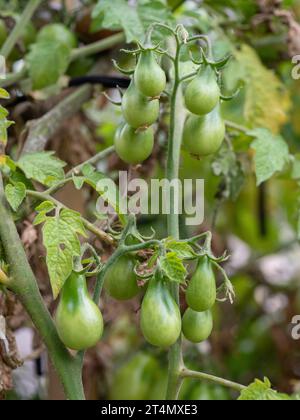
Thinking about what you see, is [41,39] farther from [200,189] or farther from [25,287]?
[25,287]

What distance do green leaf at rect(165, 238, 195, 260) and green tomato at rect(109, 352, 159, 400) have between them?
32.6 inches

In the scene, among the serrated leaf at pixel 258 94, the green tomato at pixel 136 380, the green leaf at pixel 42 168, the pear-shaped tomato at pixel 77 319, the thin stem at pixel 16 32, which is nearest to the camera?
the pear-shaped tomato at pixel 77 319

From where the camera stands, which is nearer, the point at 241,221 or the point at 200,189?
the point at 200,189

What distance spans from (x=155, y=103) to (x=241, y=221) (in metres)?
1.24

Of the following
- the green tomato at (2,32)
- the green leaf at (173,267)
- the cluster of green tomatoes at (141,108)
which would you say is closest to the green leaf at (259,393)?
the green leaf at (173,267)

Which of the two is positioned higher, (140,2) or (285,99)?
(140,2)

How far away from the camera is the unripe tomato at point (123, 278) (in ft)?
2.19

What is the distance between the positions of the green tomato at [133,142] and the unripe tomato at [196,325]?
0.56 feet

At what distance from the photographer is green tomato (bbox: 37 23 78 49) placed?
106 centimetres

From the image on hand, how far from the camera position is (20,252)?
645mm

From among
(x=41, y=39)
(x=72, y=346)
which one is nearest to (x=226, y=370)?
(x=41, y=39)

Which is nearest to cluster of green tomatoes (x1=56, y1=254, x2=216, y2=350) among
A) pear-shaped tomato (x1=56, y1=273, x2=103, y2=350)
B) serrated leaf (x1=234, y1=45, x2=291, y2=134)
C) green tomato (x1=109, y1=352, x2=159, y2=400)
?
pear-shaped tomato (x1=56, y1=273, x2=103, y2=350)

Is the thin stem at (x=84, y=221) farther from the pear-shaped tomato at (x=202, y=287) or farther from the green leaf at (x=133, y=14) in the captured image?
the green leaf at (x=133, y=14)

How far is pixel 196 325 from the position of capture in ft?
2.17
